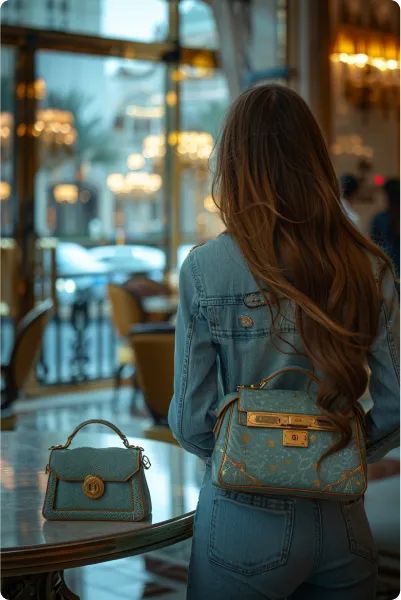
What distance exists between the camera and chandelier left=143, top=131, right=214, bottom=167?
8.47 meters

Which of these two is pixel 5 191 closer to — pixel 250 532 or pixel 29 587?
pixel 29 587

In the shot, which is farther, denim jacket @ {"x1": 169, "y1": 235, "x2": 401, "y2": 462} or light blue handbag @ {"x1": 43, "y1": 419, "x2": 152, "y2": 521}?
light blue handbag @ {"x1": 43, "y1": 419, "x2": 152, "y2": 521}

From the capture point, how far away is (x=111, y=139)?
27.1 feet

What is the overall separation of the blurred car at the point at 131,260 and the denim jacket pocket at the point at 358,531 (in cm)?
666

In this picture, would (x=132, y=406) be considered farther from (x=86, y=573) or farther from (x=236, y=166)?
(x=236, y=166)

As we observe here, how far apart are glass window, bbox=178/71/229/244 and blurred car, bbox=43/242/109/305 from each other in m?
0.88

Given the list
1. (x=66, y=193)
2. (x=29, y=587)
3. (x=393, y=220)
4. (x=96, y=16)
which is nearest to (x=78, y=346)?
(x=66, y=193)

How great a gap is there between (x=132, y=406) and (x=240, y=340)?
5744mm

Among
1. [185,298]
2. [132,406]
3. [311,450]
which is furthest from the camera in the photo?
[132,406]

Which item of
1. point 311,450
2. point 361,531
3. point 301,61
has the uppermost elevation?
point 301,61

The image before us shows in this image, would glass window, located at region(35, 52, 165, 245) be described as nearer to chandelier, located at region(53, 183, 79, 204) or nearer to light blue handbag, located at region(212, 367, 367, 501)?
chandelier, located at region(53, 183, 79, 204)

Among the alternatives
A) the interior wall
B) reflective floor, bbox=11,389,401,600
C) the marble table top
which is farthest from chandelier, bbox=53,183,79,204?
the marble table top

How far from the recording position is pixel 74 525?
1843 millimetres

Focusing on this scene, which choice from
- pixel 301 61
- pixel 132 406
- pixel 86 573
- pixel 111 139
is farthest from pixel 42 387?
pixel 86 573
